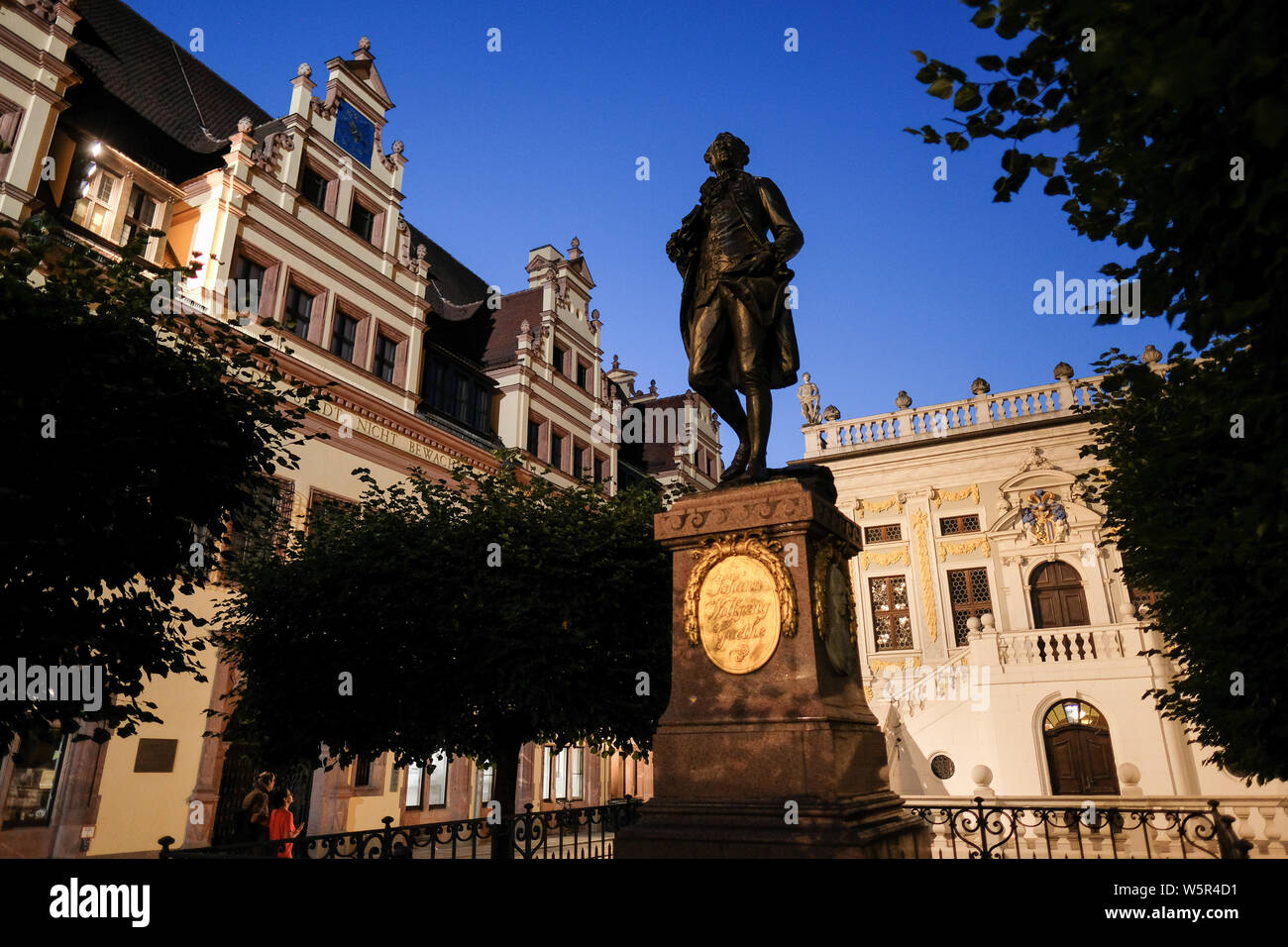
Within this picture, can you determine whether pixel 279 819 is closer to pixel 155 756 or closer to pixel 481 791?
pixel 155 756

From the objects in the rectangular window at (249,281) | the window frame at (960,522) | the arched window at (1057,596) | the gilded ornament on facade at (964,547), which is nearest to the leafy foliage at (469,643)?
the rectangular window at (249,281)

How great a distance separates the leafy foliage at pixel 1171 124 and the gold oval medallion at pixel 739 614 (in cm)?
251

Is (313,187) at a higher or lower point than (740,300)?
higher

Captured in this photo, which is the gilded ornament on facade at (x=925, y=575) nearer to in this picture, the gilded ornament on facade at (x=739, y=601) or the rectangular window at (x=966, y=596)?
the rectangular window at (x=966, y=596)

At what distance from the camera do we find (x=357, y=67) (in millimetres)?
23109

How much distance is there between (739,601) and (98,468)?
6.07 meters

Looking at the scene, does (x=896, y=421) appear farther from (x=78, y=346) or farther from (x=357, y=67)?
(x=78, y=346)

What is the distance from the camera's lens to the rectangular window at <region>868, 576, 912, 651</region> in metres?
24.2

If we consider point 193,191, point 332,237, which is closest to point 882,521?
point 332,237

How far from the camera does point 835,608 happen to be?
5.37m

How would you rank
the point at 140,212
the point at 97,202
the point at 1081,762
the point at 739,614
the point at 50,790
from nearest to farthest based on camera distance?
1. the point at 739,614
2. the point at 50,790
3. the point at 97,202
4. the point at 140,212
5. the point at 1081,762

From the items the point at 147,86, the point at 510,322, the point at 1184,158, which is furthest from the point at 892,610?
the point at 147,86

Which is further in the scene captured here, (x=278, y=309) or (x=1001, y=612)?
(x=1001, y=612)

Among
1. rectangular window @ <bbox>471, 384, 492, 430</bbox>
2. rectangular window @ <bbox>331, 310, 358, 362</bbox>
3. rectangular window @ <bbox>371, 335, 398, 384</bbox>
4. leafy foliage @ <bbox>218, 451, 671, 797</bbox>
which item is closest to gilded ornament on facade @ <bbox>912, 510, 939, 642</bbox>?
rectangular window @ <bbox>471, 384, 492, 430</bbox>
